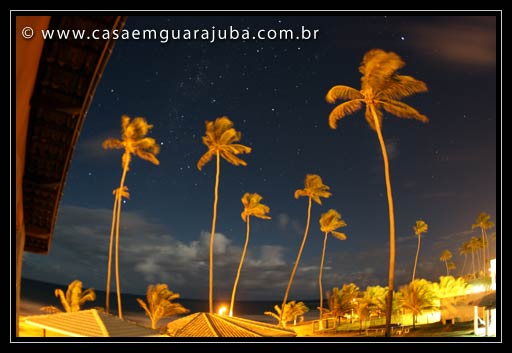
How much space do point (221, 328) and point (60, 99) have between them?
247 inches

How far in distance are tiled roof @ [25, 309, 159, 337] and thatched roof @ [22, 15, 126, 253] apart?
9.09 ft

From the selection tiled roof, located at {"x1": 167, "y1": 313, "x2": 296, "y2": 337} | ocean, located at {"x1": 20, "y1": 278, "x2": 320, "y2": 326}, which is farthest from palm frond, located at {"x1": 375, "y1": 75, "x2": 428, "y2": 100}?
ocean, located at {"x1": 20, "y1": 278, "x2": 320, "y2": 326}

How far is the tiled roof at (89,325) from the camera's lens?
342 inches

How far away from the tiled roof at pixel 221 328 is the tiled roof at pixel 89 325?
1.87 metres

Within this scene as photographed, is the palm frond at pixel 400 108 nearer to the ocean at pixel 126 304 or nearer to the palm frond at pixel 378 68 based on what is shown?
the palm frond at pixel 378 68

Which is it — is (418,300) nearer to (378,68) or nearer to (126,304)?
(378,68)

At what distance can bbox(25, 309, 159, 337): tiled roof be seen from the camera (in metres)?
8.70

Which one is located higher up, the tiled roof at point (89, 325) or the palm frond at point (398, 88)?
the palm frond at point (398, 88)

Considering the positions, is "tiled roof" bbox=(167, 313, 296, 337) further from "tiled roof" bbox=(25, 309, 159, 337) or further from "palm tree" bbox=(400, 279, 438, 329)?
"palm tree" bbox=(400, 279, 438, 329)

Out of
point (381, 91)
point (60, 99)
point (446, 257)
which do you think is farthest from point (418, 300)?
point (60, 99)

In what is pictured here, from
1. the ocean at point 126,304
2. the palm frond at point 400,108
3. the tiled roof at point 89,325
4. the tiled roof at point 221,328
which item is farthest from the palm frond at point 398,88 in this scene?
the ocean at point 126,304

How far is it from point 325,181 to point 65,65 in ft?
190

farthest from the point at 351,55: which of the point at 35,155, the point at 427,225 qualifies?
the point at 35,155
